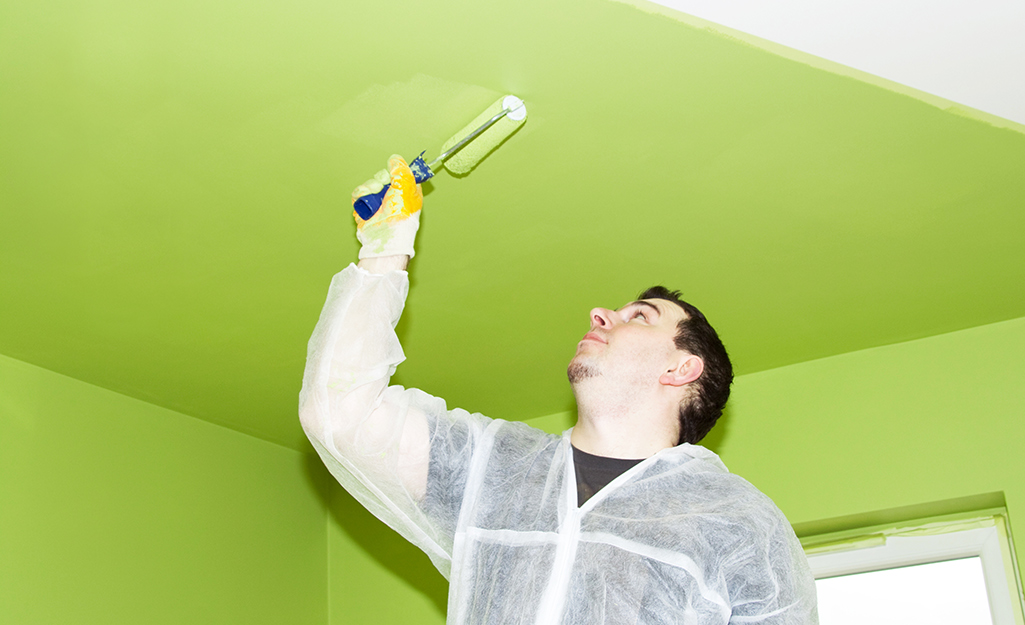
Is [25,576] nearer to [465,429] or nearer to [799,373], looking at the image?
[465,429]

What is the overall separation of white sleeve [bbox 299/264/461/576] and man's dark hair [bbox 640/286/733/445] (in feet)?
1.43

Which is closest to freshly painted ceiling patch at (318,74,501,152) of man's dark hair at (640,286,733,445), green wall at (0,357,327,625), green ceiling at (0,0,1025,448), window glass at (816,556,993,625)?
green ceiling at (0,0,1025,448)

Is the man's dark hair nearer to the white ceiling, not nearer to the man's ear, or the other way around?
the man's ear

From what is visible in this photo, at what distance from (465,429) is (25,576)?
1356mm

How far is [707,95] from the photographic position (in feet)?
5.30

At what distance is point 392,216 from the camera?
1.54 metres

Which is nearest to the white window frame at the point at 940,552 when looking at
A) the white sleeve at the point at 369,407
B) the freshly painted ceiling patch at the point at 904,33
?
the freshly painted ceiling patch at the point at 904,33

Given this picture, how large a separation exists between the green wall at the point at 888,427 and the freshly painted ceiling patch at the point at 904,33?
102 centimetres

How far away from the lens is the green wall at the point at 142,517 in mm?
2346

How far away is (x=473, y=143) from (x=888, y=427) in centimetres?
143

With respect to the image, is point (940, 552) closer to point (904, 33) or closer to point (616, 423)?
point (616, 423)

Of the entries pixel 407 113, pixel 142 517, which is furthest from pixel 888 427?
pixel 142 517

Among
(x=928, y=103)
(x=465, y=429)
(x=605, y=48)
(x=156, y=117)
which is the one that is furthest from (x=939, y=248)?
(x=156, y=117)

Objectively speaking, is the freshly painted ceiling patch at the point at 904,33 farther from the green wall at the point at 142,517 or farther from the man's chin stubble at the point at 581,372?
the green wall at the point at 142,517
